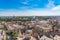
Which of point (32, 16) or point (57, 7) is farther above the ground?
point (57, 7)

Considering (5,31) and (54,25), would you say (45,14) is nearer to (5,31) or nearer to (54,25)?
(54,25)

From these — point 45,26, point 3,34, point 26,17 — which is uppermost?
point 26,17

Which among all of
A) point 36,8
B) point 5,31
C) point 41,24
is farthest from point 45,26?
point 5,31

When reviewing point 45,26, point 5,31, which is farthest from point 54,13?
point 5,31

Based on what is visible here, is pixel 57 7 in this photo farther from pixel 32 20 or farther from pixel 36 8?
pixel 32 20

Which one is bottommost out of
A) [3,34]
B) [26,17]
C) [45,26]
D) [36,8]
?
[3,34]

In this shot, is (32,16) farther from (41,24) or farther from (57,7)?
(57,7)

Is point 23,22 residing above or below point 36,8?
below

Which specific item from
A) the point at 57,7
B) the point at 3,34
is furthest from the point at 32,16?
the point at 3,34
